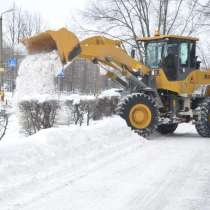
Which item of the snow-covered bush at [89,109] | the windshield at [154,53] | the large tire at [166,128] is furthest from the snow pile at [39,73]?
the large tire at [166,128]

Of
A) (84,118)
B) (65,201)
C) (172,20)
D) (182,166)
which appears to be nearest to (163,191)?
(65,201)

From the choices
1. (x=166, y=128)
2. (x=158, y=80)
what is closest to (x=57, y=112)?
(x=158, y=80)

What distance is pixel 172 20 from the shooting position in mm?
34000

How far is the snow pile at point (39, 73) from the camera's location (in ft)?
42.5

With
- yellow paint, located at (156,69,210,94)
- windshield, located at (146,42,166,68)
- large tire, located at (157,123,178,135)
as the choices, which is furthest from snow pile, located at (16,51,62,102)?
large tire, located at (157,123,178,135)

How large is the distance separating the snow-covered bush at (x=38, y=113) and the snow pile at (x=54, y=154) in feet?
7.94

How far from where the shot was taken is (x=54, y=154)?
29.5 feet

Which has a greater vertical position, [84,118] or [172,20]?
[172,20]

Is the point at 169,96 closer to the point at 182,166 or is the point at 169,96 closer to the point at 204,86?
the point at 204,86

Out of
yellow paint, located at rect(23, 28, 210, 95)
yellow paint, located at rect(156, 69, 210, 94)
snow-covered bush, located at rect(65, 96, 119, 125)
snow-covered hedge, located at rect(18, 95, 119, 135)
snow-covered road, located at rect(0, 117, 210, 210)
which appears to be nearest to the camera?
snow-covered road, located at rect(0, 117, 210, 210)

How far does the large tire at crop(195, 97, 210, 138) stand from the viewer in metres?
14.8

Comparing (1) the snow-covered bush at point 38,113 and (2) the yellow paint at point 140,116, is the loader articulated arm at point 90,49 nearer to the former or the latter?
(2) the yellow paint at point 140,116

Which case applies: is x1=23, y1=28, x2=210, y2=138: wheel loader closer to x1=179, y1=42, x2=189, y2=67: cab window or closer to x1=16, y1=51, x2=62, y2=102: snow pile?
x1=179, y1=42, x2=189, y2=67: cab window

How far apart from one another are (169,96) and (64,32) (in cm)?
431
